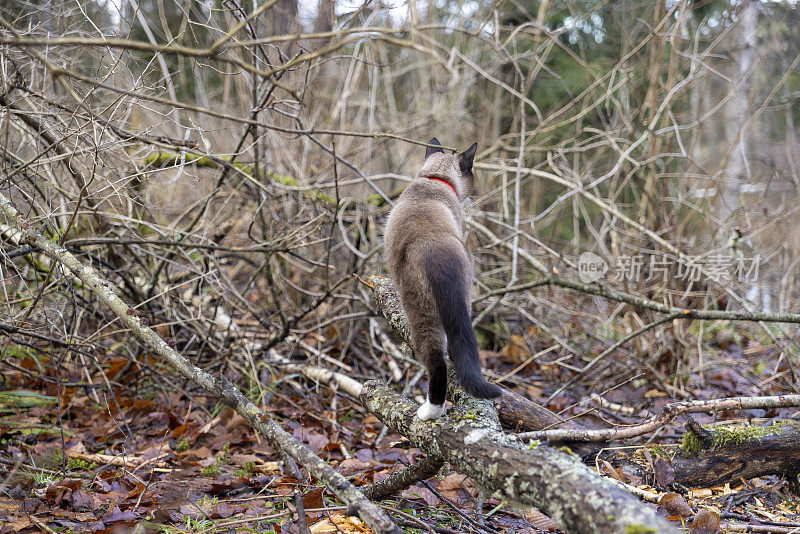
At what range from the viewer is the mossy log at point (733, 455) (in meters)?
2.95

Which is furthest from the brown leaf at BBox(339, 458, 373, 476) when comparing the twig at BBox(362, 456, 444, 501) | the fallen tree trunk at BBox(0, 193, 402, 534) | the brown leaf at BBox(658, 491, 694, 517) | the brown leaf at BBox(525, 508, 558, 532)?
the brown leaf at BBox(658, 491, 694, 517)

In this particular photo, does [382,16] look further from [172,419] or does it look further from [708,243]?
[172,419]

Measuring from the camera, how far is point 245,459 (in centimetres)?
332

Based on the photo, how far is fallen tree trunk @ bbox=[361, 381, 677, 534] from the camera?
4.93ft

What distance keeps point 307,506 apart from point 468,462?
88cm

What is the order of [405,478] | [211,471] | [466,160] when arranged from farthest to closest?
[466,160]
[211,471]
[405,478]

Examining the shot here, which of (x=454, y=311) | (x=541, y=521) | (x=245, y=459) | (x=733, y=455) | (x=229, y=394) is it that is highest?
(x=454, y=311)

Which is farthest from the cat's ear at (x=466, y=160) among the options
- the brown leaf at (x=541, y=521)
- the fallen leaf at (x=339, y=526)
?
the fallen leaf at (x=339, y=526)

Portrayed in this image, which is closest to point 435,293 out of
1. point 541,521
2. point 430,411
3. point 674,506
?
point 430,411

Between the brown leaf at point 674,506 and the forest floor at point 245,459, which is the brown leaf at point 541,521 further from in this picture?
the brown leaf at point 674,506

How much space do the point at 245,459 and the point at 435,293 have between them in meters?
1.72

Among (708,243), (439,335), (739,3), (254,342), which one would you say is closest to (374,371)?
(254,342)

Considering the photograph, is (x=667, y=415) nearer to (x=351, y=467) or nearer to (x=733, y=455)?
(x=733, y=455)

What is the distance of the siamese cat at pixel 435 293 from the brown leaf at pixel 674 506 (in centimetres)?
104
